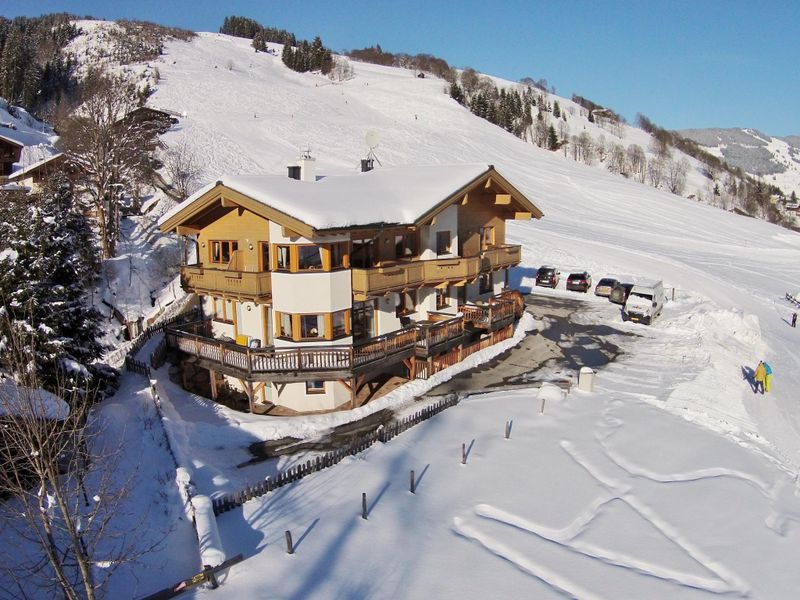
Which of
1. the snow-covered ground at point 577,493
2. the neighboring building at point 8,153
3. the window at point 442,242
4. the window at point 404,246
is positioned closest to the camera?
the snow-covered ground at point 577,493

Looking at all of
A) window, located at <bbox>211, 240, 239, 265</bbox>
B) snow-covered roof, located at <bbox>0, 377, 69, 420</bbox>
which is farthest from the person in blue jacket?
snow-covered roof, located at <bbox>0, 377, 69, 420</bbox>

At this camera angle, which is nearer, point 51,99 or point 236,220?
point 236,220

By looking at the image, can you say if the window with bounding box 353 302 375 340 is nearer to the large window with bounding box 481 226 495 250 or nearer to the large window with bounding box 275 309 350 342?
the large window with bounding box 275 309 350 342

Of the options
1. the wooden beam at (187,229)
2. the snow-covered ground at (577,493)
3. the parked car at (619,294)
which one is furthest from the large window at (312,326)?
the parked car at (619,294)

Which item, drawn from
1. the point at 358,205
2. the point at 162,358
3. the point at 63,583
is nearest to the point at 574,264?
the point at 358,205

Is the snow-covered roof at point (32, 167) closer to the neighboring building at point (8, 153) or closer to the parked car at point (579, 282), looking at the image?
the neighboring building at point (8, 153)

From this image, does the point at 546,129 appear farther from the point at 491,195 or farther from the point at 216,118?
the point at 491,195
